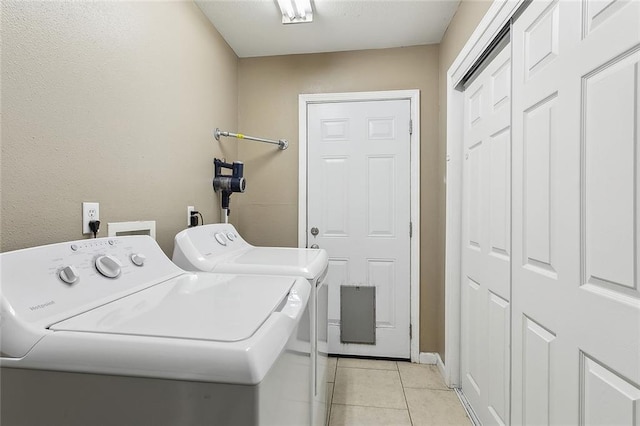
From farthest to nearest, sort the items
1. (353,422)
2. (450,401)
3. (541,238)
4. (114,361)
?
1. (450,401)
2. (353,422)
3. (541,238)
4. (114,361)

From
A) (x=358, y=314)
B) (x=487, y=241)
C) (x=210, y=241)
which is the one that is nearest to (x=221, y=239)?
(x=210, y=241)

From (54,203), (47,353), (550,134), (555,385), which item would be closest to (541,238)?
(550,134)

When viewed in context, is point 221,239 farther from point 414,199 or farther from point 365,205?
point 414,199

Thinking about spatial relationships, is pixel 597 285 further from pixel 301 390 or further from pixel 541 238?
pixel 301 390

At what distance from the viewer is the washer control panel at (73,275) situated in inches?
26.5

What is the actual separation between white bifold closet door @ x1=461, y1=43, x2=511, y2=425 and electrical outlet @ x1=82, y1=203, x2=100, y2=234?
5.35 feet

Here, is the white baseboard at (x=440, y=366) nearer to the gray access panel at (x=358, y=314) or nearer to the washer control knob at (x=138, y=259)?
the gray access panel at (x=358, y=314)

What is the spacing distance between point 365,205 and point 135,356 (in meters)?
1.94

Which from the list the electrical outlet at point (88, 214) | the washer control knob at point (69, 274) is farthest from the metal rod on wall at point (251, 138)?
the washer control knob at point (69, 274)

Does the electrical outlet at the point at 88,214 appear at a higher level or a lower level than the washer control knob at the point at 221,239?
higher

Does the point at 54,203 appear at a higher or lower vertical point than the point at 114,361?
higher

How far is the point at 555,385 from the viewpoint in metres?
0.95

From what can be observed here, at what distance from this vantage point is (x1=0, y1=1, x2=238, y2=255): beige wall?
86 cm

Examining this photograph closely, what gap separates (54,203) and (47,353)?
0.59 meters
